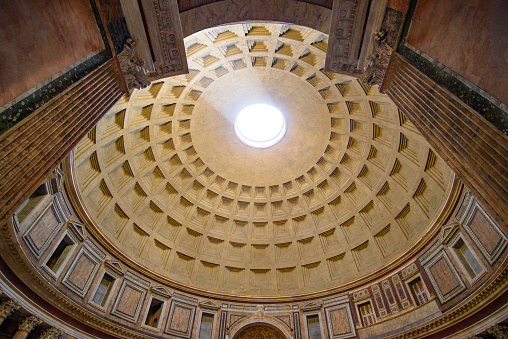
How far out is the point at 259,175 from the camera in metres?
23.6

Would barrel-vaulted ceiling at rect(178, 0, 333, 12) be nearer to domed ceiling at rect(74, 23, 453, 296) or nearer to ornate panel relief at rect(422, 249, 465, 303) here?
domed ceiling at rect(74, 23, 453, 296)

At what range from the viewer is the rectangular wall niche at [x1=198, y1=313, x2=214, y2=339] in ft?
58.5

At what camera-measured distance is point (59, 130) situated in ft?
22.7

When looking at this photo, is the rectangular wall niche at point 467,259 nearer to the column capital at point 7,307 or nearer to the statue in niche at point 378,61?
the statue in niche at point 378,61

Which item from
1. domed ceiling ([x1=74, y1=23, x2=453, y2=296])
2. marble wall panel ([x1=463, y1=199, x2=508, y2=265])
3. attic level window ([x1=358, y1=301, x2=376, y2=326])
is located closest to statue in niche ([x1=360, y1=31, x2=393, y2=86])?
domed ceiling ([x1=74, y1=23, x2=453, y2=296])

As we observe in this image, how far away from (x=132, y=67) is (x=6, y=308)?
29.3 ft

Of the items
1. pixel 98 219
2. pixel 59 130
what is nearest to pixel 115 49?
pixel 59 130

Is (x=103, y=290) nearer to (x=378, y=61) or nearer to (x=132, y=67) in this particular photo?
(x=132, y=67)

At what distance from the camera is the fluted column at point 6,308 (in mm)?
9677

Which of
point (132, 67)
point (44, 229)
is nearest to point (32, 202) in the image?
point (44, 229)

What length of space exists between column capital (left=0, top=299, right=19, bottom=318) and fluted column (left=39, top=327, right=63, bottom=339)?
2.01 meters

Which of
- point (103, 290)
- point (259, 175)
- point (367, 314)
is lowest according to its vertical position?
point (367, 314)

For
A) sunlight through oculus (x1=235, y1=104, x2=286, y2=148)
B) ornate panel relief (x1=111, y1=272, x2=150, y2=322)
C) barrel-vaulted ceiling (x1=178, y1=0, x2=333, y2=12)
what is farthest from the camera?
sunlight through oculus (x1=235, y1=104, x2=286, y2=148)

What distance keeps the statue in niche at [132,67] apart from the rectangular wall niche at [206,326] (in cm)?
1474
